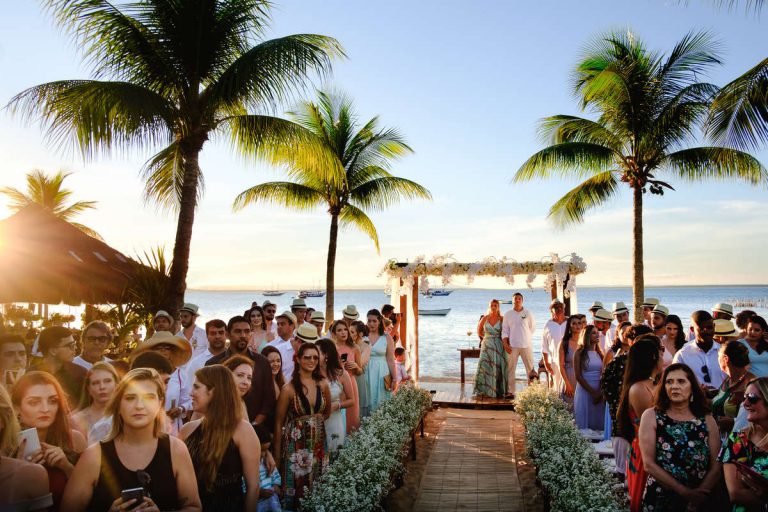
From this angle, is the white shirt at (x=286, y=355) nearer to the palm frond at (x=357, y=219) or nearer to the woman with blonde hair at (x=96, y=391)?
the woman with blonde hair at (x=96, y=391)

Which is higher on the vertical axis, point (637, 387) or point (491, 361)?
point (637, 387)

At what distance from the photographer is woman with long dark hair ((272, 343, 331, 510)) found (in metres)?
5.35

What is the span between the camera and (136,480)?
9.97 feet

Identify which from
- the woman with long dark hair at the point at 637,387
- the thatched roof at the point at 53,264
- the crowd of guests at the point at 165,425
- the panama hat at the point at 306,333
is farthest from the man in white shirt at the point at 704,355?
the thatched roof at the point at 53,264

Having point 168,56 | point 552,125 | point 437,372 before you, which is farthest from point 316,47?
point 437,372

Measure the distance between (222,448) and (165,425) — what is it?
639mm

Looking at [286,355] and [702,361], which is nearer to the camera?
[702,361]

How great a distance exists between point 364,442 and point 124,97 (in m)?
6.39

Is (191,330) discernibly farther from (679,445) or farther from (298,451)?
(679,445)

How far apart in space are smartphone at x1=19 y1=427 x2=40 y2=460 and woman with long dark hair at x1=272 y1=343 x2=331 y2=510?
2.41 metres

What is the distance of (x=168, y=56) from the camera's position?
9922 mm

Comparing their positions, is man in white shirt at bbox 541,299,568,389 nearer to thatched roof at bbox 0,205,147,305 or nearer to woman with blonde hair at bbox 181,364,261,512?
thatched roof at bbox 0,205,147,305

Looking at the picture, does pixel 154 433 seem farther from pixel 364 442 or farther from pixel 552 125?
pixel 552 125

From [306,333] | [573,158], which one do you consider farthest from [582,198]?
[306,333]
